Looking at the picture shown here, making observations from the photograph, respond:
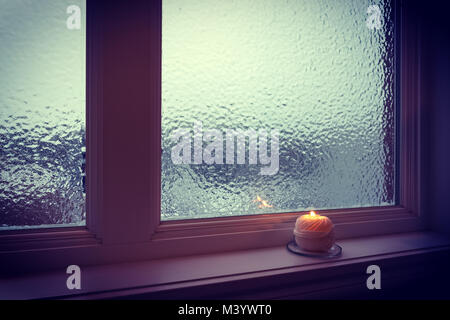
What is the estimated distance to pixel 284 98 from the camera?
86 cm

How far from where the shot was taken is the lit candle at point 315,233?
72 centimetres

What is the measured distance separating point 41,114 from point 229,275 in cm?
60

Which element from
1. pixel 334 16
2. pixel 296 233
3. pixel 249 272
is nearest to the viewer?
pixel 249 272

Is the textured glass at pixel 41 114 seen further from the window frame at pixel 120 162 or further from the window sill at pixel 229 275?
the window sill at pixel 229 275

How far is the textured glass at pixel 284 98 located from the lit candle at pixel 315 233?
136 mm

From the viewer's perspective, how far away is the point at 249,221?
0.80 metres

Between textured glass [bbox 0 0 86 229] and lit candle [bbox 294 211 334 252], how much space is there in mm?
582

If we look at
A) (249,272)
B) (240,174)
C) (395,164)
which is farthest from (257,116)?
(395,164)

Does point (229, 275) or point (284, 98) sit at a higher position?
point (284, 98)

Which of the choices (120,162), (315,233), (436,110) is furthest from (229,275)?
(436,110)

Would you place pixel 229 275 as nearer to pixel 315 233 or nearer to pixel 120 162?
pixel 315 233

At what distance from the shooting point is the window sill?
1.85 feet

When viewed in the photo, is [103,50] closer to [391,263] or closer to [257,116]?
[257,116]

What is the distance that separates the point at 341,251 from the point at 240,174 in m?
0.36
